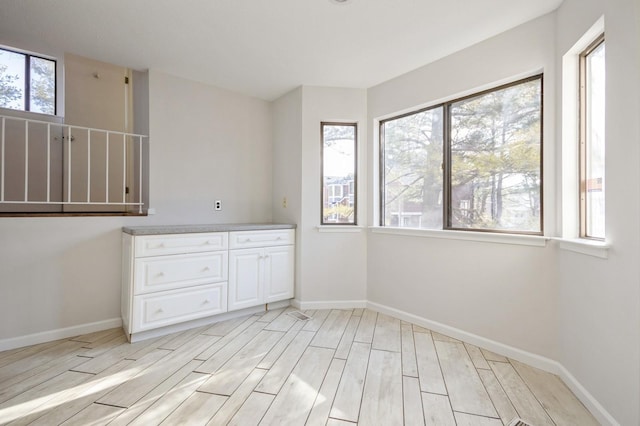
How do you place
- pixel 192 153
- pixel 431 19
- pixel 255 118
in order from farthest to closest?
pixel 255 118
pixel 192 153
pixel 431 19

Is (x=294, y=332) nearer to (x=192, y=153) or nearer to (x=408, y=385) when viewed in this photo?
(x=408, y=385)

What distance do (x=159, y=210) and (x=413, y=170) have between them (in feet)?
8.61

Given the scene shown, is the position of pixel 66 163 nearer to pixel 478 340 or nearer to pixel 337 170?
pixel 337 170

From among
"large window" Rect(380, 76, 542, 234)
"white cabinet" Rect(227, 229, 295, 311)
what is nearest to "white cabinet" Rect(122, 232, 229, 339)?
"white cabinet" Rect(227, 229, 295, 311)

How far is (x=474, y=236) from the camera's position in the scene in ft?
8.55

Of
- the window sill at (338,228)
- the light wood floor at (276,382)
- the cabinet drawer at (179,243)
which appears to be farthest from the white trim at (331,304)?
the cabinet drawer at (179,243)

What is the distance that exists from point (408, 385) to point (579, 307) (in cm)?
115

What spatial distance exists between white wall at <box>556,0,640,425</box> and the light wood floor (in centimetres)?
29

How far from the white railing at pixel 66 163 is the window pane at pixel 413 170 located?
Answer: 8.34 ft

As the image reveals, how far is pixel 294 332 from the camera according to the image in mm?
2842

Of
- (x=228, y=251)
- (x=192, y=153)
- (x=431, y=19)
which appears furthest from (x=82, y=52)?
(x=431, y=19)

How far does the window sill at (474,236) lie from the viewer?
226cm

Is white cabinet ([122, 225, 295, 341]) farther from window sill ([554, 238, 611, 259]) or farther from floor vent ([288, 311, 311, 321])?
window sill ([554, 238, 611, 259])

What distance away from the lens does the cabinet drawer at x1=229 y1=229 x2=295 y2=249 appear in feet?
10.3
